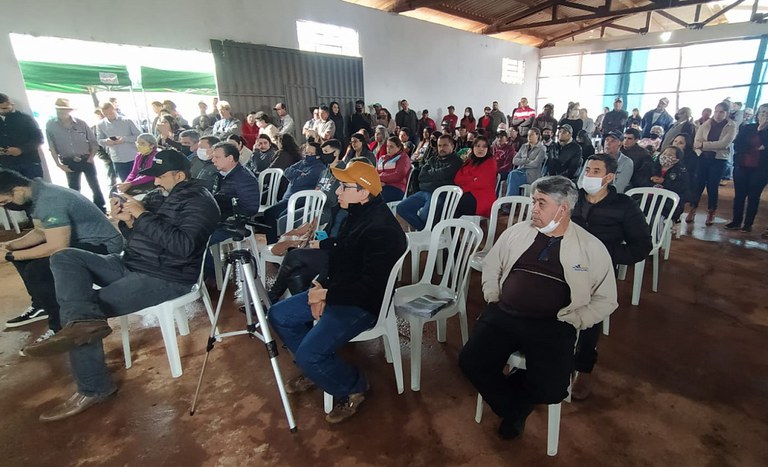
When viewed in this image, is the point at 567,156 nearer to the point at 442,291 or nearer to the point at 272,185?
the point at 442,291

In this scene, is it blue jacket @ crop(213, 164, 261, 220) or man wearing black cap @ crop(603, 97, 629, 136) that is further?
man wearing black cap @ crop(603, 97, 629, 136)

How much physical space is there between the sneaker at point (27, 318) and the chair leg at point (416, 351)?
9.11 ft

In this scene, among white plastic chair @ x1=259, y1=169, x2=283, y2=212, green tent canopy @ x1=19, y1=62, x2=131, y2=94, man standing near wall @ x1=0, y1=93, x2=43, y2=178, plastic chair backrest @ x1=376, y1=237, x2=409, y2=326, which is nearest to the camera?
plastic chair backrest @ x1=376, y1=237, x2=409, y2=326

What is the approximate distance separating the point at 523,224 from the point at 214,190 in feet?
7.74

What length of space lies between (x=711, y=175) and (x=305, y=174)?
4961 millimetres

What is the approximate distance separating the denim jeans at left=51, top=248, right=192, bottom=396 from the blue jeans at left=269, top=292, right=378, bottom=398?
64 cm

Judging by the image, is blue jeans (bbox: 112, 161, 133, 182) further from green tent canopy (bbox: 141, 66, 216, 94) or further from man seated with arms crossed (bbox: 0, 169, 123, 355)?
man seated with arms crossed (bbox: 0, 169, 123, 355)

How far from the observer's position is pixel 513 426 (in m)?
1.67

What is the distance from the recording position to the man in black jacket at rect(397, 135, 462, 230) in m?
3.78

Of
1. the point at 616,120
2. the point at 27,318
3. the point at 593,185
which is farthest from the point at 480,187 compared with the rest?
the point at 616,120

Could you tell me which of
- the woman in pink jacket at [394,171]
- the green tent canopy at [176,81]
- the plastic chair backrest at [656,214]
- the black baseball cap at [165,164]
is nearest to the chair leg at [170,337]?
the black baseball cap at [165,164]

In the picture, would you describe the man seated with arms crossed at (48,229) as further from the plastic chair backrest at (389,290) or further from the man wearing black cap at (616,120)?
the man wearing black cap at (616,120)

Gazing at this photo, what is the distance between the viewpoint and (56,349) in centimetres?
170

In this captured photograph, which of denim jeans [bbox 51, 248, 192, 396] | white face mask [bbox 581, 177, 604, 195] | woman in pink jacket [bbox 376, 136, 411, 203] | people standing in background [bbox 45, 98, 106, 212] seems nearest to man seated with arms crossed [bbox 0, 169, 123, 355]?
denim jeans [bbox 51, 248, 192, 396]
